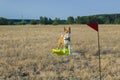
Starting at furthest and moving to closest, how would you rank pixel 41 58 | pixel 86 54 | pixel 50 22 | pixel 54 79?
1. pixel 50 22
2. pixel 86 54
3. pixel 41 58
4. pixel 54 79

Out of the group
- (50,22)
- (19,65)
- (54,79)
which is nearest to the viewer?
(54,79)

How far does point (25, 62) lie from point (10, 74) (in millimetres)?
2021

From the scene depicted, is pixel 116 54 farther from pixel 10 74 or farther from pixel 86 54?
pixel 10 74

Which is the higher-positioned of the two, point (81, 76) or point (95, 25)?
point (95, 25)

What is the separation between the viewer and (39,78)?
31.8 feet

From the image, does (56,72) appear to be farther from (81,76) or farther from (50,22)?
(50,22)

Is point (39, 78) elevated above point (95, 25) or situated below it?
below

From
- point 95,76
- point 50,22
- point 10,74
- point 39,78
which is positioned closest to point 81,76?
point 95,76

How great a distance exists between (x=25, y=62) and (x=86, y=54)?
11.6 feet

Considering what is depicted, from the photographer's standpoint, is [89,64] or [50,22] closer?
[89,64]

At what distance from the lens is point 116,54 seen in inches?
584

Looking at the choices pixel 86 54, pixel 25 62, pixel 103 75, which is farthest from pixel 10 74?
pixel 86 54

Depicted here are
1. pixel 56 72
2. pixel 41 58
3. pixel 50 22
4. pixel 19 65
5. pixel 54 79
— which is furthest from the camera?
pixel 50 22

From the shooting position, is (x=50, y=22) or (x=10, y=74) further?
(x=50, y=22)
